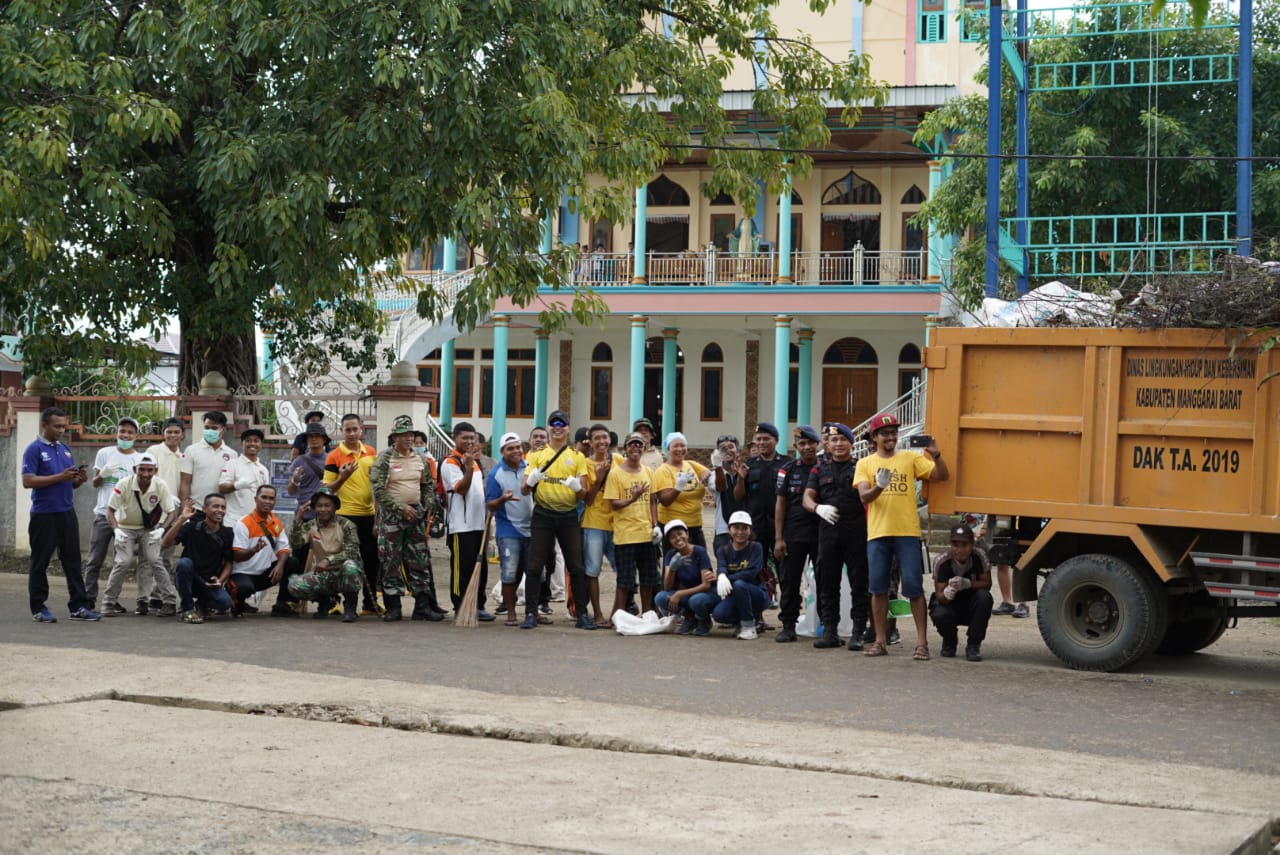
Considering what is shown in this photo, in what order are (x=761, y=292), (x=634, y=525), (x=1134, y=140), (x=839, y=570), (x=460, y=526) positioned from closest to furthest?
(x=839, y=570) → (x=634, y=525) → (x=460, y=526) → (x=1134, y=140) → (x=761, y=292)

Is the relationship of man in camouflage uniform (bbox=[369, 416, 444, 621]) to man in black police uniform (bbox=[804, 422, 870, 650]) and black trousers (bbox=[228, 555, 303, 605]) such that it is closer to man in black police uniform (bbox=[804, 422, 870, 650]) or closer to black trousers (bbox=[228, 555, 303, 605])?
black trousers (bbox=[228, 555, 303, 605])

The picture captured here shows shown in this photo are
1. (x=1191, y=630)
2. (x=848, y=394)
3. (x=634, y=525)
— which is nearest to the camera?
(x=1191, y=630)

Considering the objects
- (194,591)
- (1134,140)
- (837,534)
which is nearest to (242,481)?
(194,591)

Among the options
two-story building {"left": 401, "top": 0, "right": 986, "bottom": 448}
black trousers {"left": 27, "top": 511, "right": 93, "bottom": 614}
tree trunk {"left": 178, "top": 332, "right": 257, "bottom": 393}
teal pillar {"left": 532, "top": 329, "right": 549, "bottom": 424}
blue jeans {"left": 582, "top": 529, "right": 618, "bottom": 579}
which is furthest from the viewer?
teal pillar {"left": 532, "top": 329, "right": 549, "bottom": 424}

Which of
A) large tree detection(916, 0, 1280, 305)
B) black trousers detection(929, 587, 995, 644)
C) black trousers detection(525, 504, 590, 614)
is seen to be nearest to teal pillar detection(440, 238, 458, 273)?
large tree detection(916, 0, 1280, 305)

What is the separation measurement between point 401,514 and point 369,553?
73 cm

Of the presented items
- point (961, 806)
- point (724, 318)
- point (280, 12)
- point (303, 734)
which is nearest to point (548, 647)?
point (303, 734)

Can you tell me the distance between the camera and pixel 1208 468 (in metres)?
9.72

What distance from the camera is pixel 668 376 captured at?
32344mm

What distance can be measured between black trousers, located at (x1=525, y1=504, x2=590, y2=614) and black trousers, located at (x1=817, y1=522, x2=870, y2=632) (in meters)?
2.07

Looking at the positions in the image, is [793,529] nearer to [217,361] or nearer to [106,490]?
[106,490]

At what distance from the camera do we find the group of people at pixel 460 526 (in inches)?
455

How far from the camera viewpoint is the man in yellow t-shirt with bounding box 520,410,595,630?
A: 11984mm

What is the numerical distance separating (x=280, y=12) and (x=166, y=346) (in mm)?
34577
